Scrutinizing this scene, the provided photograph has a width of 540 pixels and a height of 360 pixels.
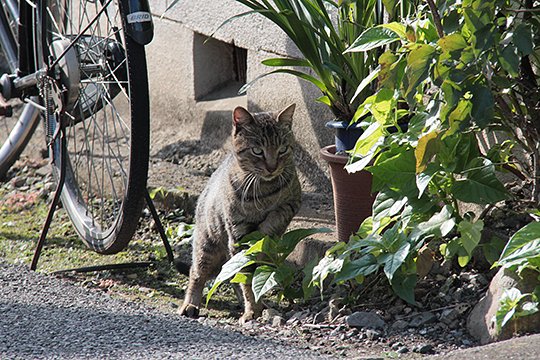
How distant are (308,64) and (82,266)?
4.48ft

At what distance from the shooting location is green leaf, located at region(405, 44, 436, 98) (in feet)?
9.48

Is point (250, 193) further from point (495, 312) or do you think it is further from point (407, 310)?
point (495, 312)

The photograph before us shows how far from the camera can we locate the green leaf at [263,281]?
341 cm

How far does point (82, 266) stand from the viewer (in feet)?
14.0

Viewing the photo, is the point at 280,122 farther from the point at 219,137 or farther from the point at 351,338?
the point at 219,137

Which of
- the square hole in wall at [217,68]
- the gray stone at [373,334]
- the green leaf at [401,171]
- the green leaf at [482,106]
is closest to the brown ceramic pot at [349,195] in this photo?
the green leaf at [401,171]

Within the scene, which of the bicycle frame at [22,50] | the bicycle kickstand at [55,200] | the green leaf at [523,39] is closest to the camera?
the green leaf at [523,39]

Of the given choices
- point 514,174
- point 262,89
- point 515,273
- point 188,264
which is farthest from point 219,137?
point 515,273

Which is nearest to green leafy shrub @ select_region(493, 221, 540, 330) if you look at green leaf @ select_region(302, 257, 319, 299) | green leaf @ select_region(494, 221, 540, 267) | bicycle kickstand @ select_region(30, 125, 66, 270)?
green leaf @ select_region(494, 221, 540, 267)

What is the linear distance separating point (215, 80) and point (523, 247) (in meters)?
2.94

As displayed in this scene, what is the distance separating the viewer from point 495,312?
3018mm

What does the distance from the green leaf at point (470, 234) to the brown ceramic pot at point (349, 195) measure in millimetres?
588

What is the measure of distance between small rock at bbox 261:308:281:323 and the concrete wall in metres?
1.09

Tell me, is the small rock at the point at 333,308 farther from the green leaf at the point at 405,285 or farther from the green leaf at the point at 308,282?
the green leaf at the point at 405,285
